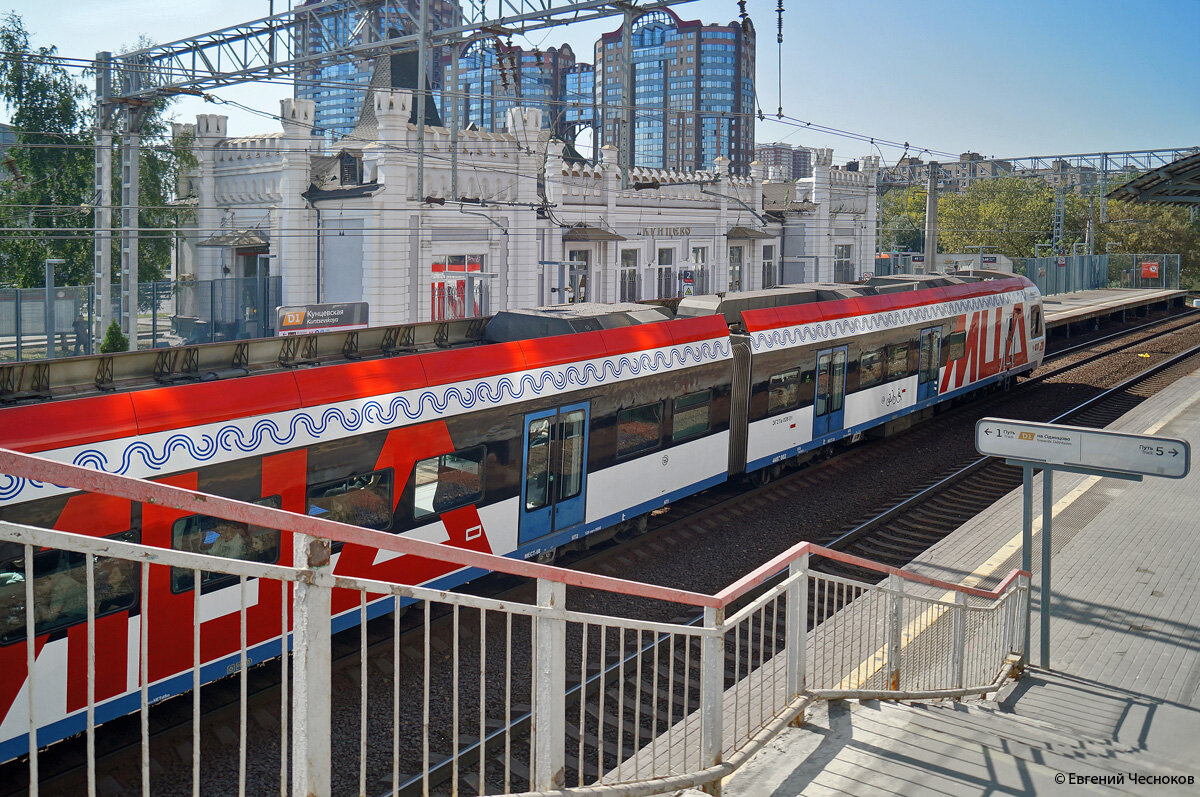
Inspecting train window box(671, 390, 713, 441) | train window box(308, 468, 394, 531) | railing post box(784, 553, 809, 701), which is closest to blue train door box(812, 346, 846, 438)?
train window box(671, 390, 713, 441)

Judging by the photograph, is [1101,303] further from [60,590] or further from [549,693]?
[549,693]

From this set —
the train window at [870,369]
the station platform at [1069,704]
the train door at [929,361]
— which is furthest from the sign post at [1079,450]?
the train door at [929,361]

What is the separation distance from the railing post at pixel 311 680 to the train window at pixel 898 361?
18420 mm

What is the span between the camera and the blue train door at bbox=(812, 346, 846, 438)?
1800 cm

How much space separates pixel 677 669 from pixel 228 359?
566 cm

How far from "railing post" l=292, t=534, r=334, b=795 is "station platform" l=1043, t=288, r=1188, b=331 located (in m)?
41.3

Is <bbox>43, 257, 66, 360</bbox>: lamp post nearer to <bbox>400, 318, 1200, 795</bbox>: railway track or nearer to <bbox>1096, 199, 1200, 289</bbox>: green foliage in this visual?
<bbox>400, 318, 1200, 795</bbox>: railway track

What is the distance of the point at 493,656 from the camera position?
1012 centimetres

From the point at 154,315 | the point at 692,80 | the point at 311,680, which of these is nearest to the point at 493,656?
the point at 311,680

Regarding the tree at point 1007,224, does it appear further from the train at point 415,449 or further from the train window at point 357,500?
the train window at point 357,500

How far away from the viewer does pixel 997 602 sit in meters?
8.94

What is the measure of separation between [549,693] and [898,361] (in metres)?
17.6

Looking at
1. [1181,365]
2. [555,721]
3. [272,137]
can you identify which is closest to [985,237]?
[1181,365]

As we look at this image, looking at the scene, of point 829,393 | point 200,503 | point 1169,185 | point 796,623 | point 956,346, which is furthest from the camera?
point 956,346
